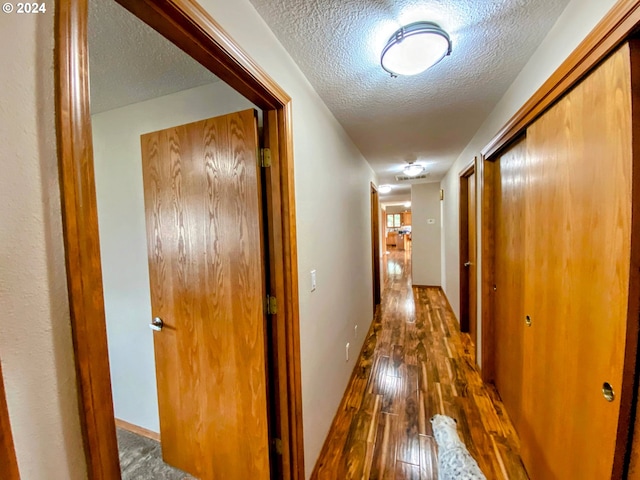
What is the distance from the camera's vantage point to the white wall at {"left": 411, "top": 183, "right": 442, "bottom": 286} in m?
5.42

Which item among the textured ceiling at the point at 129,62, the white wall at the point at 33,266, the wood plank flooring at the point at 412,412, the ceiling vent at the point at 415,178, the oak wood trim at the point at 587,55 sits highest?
the ceiling vent at the point at 415,178

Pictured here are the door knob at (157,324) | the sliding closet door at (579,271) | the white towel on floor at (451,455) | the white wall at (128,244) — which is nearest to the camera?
the sliding closet door at (579,271)

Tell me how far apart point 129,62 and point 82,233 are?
1.29 metres

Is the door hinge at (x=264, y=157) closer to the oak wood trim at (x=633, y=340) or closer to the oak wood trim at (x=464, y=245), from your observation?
the oak wood trim at (x=633, y=340)

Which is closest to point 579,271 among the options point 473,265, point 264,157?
point 264,157

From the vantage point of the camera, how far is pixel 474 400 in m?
2.07

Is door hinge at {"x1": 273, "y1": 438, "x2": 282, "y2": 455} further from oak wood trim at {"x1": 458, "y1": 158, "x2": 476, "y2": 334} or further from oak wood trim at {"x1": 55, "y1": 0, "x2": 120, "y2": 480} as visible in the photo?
oak wood trim at {"x1": 458, "y1": 158, "x2": 476, "y2": 334}

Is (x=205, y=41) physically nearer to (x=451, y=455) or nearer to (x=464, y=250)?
(x=451, y=455)

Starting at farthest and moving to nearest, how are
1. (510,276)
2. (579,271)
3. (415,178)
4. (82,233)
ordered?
(415,178), (510,276), (579,271), (82,233)

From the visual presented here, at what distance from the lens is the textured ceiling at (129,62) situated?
3.36ft

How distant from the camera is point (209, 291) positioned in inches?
53.5

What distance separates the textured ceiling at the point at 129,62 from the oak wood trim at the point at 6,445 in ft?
4.19

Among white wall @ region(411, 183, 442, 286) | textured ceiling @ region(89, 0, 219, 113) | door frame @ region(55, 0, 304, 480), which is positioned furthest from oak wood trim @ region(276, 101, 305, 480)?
white wall @ region(411, 183, 442, 286)

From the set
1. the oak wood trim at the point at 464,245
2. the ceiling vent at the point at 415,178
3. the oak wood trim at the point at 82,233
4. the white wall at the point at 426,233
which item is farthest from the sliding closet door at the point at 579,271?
the white wall at the point at 426,233
